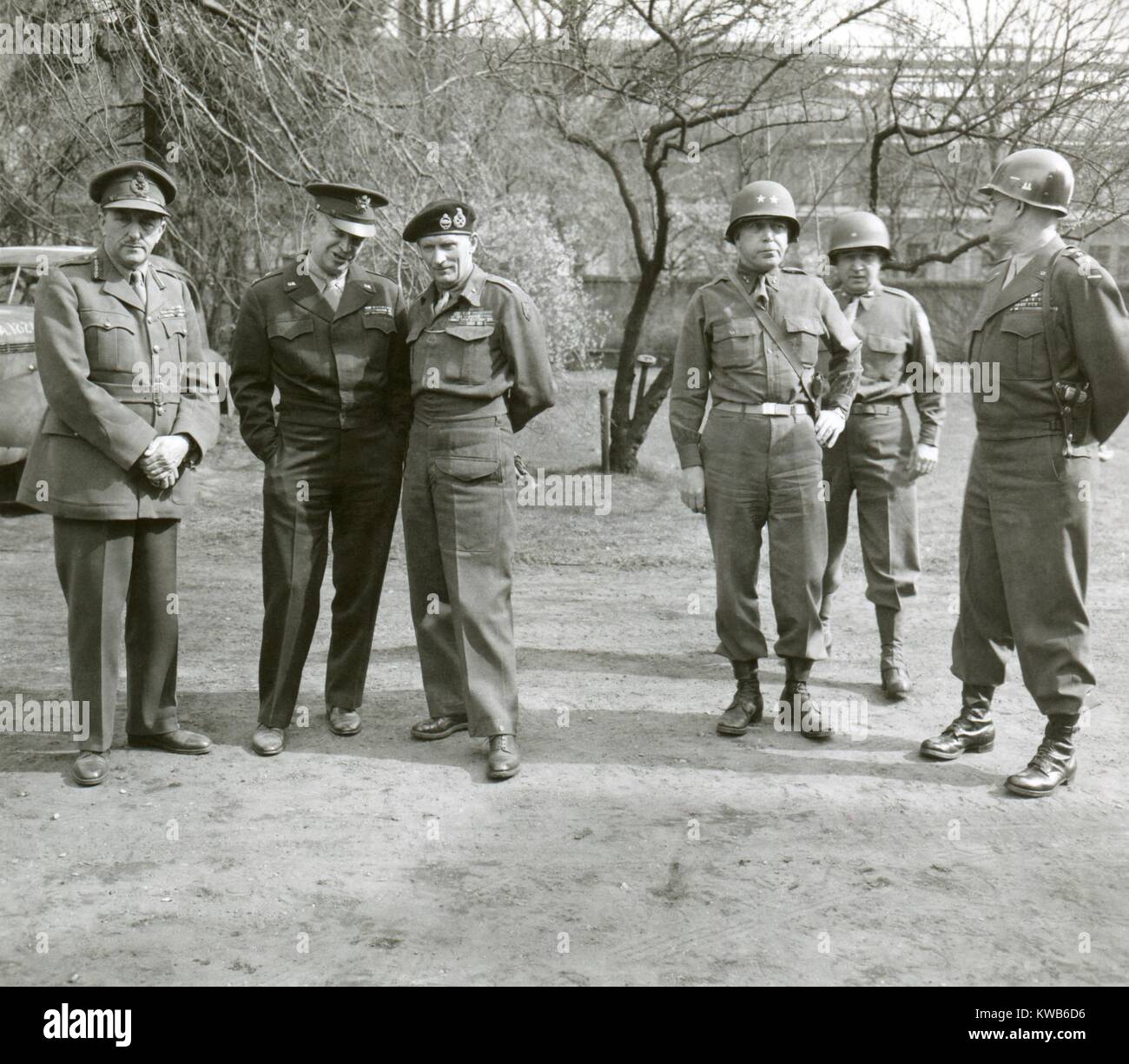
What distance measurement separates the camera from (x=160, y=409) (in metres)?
4.88

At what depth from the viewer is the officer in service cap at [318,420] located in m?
5.01

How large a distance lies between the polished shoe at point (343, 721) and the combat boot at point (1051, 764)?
2537mm

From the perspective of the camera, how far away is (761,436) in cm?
523

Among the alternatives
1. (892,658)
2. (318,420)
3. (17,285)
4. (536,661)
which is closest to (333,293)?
(318,420)

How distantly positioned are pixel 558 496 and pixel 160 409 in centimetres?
653

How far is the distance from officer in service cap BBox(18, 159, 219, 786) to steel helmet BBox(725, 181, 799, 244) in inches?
89.0

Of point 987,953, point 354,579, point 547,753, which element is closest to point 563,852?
point 547,753

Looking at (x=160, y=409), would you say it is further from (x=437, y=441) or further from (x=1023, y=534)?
(x=1023, y=534)

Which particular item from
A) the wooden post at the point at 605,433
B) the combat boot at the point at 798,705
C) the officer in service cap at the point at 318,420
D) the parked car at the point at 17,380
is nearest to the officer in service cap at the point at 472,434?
the officer in service cap at the point at 318,420

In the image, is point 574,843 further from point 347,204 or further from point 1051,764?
point 347,204

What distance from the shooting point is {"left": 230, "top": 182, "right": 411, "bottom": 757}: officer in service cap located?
5008 millimetres

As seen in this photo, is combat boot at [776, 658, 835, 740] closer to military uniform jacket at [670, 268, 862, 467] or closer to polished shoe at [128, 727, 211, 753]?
military uniform jacket at [670, 268, 862, 467]

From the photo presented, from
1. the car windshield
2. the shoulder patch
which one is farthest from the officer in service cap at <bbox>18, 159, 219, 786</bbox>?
the car windshield
